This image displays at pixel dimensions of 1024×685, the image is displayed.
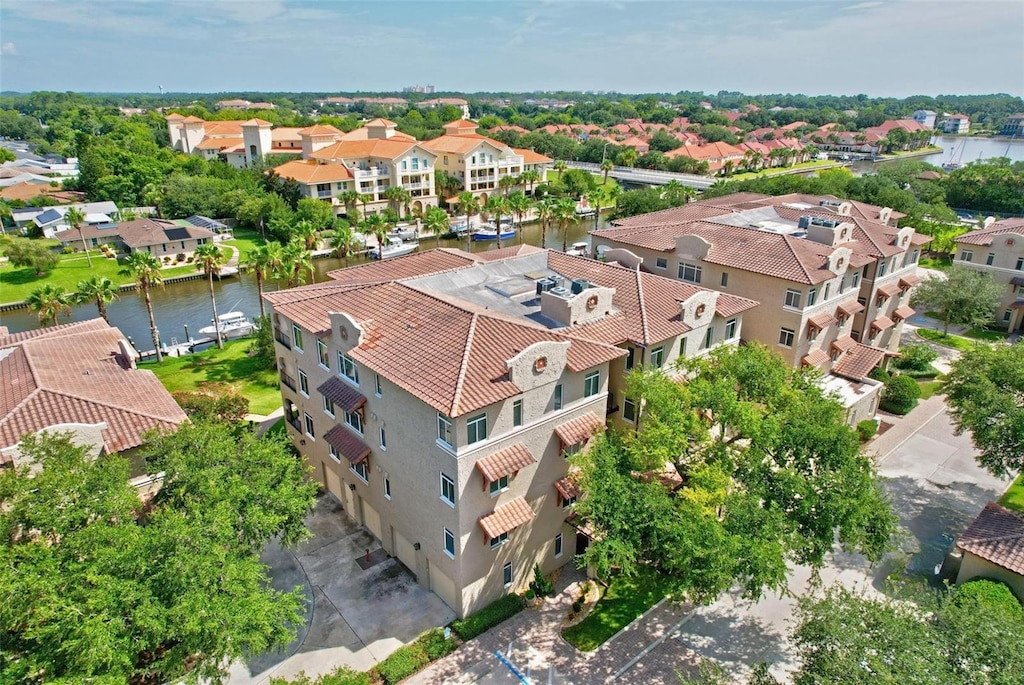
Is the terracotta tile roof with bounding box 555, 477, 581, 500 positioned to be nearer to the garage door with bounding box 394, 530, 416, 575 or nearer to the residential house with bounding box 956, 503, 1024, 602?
the garage door with bounding box 394, 530, 416, 575

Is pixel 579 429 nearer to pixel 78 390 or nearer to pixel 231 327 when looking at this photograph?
pixel 78 390

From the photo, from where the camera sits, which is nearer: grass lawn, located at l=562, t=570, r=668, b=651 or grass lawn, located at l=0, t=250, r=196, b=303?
grass lawn, located at l=562, t=570, r=668, b=651

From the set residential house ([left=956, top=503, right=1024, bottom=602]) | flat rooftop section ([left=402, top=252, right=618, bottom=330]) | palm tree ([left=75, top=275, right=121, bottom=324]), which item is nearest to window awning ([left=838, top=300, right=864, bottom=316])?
residential house ([left=956, top=503, right=1024, bottom=602])

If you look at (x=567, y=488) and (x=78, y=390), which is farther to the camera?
(x=78, y=390)

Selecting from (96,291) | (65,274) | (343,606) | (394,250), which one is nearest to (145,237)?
(65,274)

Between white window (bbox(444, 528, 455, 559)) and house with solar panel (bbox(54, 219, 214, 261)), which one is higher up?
house with solar panel (bbox(54, 219, 214, 261))

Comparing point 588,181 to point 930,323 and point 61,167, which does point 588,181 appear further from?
point 61,167
